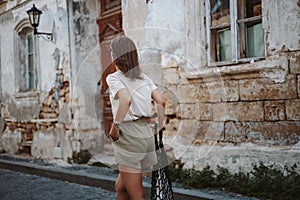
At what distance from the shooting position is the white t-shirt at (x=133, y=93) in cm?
318

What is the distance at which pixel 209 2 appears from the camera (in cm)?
557

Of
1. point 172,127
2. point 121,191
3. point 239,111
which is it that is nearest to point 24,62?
point 172,127

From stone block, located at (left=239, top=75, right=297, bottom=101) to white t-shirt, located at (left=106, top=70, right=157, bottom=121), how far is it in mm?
1985

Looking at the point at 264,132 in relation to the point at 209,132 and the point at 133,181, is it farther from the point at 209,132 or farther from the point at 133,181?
the point at 133,181

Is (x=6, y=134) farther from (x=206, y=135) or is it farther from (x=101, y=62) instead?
(x=206, y=135)

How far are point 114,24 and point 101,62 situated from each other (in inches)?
31.8

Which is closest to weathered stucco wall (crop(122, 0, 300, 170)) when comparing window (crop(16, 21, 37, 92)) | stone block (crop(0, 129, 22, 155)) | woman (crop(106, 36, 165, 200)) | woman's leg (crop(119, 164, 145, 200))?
woman (crop(106, 36, 165, 200))

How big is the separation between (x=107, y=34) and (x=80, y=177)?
2.69 metres

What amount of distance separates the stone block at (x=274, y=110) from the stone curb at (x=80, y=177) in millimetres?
1044

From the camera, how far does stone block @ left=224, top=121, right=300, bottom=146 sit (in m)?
4.62

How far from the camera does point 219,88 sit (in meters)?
5.32

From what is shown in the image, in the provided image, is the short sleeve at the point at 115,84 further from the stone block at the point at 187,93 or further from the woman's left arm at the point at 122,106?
the stone block at the point at 187,93

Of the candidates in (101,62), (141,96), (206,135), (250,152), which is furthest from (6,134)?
(141,96)

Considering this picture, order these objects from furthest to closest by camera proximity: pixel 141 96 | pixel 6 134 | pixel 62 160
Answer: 1. pixel 6 134
2. pixel 62 160
3. pixel 141 96
